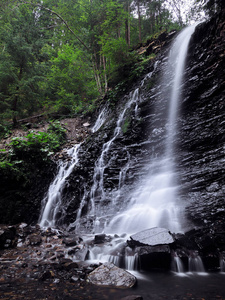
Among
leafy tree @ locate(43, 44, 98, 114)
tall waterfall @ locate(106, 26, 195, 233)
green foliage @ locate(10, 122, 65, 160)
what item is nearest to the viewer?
tall waterfall @ locate(106, 26, 195, 233)

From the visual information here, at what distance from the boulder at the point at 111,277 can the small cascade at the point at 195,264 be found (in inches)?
49.9

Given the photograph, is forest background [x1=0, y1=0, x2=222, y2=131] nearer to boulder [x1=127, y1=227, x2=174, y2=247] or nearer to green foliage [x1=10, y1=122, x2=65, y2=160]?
green foliage [x1=10, y1=122, x2=65, y2=160]

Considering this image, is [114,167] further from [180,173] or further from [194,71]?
[194,71]

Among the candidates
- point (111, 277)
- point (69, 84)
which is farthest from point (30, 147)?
point (69, 84)

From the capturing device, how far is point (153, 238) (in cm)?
366

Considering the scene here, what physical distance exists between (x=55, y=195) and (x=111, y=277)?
16.3ft

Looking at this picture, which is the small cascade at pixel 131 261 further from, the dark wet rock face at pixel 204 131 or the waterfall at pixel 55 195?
the waterfall at pixel 55 195

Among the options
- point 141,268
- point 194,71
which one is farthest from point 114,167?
point 194,71

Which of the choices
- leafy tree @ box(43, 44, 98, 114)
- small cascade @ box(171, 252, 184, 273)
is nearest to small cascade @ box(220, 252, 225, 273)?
small cascade @ box(171, 252, 184, 273)

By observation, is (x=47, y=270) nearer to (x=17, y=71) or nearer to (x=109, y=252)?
(x=109, y=252)

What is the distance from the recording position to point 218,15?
793cm

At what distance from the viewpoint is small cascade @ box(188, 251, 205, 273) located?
328cm

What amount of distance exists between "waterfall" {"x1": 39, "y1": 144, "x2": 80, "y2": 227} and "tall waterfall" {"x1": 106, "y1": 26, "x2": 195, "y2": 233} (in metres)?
2.56

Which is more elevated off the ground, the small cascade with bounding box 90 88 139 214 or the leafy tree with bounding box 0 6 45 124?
the leafy tree with bounding box 0 6 45 124
